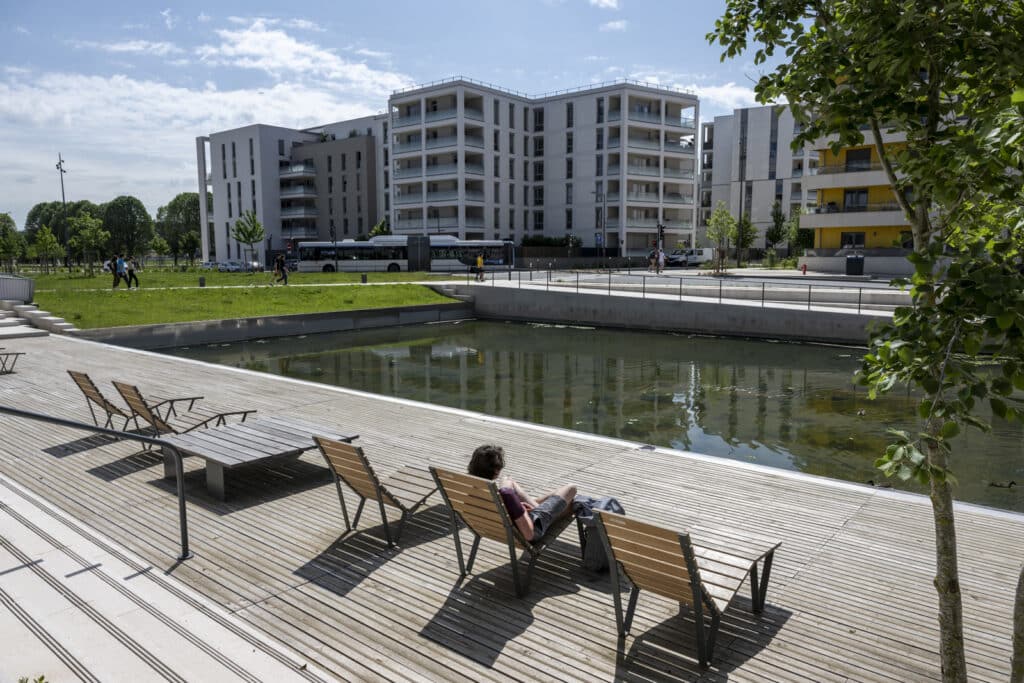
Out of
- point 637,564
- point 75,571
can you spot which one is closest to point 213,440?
point 75,571

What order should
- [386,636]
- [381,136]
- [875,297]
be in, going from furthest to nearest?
1. [381,136]
2. [875,297]
3. [386,636]

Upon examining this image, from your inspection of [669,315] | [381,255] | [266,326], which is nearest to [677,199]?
[381,255]

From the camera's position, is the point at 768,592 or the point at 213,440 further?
the point at 213,440

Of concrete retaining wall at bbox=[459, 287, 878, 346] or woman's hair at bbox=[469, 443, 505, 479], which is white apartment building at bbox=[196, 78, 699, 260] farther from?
woman's hair at bbox=[469, 443, 505, 479]

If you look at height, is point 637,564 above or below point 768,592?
above

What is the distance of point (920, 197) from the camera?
131 inches

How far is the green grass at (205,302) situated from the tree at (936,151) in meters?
24.1

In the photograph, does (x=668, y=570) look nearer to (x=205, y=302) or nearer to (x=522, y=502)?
(x=522, y=502)

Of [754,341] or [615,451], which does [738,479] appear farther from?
[754,341]

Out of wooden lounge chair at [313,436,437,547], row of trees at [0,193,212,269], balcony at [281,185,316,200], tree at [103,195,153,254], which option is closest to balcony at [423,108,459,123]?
balcony at [281,185,316,200]

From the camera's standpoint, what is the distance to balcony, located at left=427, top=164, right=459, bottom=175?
72.1 meters

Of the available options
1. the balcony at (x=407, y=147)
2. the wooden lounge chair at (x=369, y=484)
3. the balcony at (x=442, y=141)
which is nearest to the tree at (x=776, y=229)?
the balcony at (x=442, y=141)

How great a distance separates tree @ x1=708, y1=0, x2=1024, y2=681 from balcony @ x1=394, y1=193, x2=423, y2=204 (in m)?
72.3

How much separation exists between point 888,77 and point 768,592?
361cm
